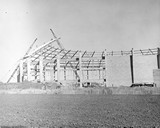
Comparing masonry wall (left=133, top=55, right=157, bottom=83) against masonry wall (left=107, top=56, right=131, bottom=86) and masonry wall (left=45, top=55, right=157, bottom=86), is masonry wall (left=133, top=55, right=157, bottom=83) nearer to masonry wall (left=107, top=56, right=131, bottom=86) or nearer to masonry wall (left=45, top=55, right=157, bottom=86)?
masonry wall (left=45, top=55, right=157, bottom=86)

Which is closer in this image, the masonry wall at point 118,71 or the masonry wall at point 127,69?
the masonry wall at point 127,69

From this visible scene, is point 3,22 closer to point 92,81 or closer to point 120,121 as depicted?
point 120,121

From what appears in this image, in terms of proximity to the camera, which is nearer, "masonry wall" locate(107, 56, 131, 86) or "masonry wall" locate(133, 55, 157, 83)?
"masonry wall" locate(133, 55, 157, 83)

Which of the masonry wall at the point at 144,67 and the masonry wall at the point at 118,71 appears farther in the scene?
the masonry wall at the point at 118,71

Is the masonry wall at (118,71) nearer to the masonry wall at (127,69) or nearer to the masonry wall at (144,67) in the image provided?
the masonry wall at (127,69)

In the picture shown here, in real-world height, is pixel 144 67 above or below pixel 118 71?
above

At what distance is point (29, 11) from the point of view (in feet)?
33.2

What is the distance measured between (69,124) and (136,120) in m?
2.54

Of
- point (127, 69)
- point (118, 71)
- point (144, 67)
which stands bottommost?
point (118, 71)

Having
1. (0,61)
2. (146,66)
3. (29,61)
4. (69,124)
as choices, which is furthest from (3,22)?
(146,66)

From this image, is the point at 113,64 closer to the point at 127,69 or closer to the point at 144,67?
the point at 127,69

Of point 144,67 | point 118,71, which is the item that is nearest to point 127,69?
point 118,71

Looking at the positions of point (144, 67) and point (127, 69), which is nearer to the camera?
point (144, 67)

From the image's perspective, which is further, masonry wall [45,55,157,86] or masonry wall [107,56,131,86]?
masonry wall [107,56,131,86]
